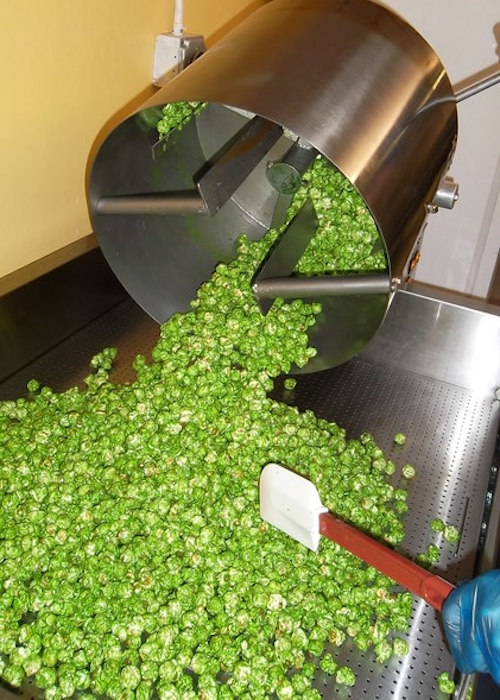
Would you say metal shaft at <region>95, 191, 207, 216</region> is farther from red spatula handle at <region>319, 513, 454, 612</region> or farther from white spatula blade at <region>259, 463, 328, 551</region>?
red spatula handle at <region>319, 513, 454, 612</region>

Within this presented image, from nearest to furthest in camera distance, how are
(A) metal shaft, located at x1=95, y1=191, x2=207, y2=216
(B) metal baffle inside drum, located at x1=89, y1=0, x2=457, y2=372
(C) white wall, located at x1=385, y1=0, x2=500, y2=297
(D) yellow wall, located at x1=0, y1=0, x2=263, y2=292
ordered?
(B) metal baffle inside drum, located at x1=89, y1=0, x2=457, y2=372 < (A) metal shaft, located at x1=95, y1=191, x2=207, y2=216 < (D) yellow wall, located at x1=0, y1=0, x2=263, y2=292 < (C) white wall, located at x1=385, y1=0, x2=500, y2=297

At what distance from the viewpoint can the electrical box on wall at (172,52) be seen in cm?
226

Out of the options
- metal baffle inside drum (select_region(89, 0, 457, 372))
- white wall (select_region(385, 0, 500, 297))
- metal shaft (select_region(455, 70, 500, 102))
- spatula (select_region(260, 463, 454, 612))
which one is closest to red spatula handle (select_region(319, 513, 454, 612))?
spatula (select_region(260, 463, 454, 612))

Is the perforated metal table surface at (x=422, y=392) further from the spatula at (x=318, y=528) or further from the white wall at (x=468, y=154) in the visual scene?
the white wall at (x=468, y=154)

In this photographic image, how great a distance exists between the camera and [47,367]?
2055mm

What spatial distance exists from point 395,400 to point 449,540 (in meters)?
0.55

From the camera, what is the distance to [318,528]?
134 centimetres

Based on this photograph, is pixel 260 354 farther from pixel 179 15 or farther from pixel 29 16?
pixel 179 15

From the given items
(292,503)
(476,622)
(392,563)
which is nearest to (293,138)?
(292,503)

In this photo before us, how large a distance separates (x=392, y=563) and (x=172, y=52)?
6.04 feet

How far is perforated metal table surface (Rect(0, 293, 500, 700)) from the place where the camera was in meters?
1.78

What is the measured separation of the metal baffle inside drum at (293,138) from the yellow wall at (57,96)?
296 mm

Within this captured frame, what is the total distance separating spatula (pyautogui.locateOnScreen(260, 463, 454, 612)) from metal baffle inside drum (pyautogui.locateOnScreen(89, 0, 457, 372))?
0.50 metres

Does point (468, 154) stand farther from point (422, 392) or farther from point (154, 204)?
point (154, 204)
